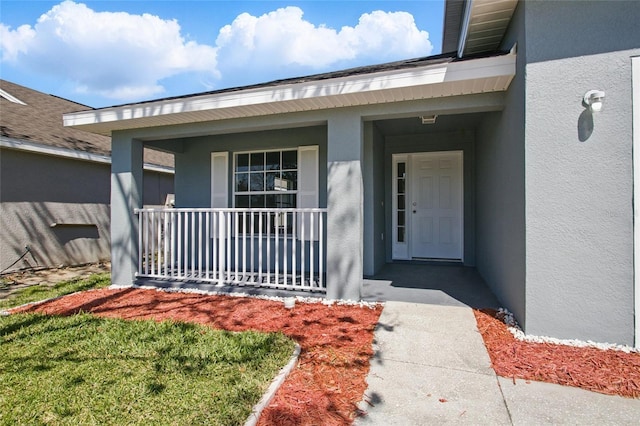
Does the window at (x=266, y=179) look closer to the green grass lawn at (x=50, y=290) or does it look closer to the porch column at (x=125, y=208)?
the porch column at (x=125, y=208)

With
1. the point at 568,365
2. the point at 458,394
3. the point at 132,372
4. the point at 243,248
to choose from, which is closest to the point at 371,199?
the point at 243,248

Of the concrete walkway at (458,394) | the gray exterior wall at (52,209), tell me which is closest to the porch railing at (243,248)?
the concrete walkway at (458,394)

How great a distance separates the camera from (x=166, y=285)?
5324 millimetres

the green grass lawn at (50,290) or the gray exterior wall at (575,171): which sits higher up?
the gray exterior wall at (575,171)

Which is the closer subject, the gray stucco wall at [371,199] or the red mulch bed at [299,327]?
the red mulch bed at [299,327]

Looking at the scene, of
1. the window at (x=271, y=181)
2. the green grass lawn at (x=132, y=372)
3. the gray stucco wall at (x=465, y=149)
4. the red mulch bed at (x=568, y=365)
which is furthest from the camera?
the gray stucco wall at (x=465, y=149)

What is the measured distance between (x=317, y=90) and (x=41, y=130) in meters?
7.48

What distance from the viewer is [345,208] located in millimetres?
4336

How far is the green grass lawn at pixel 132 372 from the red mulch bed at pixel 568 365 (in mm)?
1856

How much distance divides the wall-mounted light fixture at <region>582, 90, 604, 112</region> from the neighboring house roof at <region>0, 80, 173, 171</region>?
369 inches

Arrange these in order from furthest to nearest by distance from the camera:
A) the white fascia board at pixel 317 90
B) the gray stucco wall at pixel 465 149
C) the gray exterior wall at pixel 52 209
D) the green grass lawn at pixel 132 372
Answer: the gray exterior wall at pixel 52 209 < the gray stucco wall at pixel 465 149 < the white fascia board at pixel 317 90 < the green grass lawn at pixel 132 372

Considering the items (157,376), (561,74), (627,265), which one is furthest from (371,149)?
(157,376)

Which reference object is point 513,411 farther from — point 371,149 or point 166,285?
point 166,285

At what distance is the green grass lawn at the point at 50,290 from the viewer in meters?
4.71
